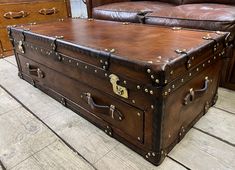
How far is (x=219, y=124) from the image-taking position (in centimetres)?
98

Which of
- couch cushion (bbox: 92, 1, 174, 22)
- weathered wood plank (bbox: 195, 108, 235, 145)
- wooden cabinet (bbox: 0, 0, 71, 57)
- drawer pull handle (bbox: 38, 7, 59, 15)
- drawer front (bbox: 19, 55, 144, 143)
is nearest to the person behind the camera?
drawer front (bbox: 19, 55, 144, 143)

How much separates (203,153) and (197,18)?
746 millimetres

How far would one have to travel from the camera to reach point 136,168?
76 centimetres

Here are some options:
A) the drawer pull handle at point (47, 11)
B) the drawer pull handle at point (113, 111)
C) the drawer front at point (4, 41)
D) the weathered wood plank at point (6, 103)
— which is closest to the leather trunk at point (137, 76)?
the drawer pull handle at point (113, 111)

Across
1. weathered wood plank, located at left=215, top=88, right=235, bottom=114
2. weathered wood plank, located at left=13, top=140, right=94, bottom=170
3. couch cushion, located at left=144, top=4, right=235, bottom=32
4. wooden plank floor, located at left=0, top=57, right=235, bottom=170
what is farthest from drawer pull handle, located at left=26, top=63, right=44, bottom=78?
weathered wood plank, located at left=215, top=88, right=235, bottom=114

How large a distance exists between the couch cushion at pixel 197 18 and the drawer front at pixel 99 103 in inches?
27.1

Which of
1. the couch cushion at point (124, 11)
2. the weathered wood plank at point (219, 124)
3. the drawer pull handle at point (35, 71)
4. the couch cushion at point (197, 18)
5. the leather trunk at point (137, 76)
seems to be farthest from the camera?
the couch cushion at point (124, 11)

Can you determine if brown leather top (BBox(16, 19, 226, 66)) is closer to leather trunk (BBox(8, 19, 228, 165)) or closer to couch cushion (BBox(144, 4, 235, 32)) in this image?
leather trunk (BBox(8, 19, 228, 165))

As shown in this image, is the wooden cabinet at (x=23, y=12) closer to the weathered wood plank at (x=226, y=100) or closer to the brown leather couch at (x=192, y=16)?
the brown leather couch at (x=192, y=16)

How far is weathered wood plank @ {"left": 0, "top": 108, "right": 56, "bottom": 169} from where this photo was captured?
2.78ft

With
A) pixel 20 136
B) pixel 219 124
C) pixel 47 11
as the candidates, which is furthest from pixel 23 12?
pixel 219 124

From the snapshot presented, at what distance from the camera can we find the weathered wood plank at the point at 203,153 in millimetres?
770

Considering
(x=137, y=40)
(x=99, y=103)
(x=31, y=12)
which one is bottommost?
(x=99, y=103)

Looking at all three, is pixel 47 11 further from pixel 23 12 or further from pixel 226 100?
pixel 226 100
